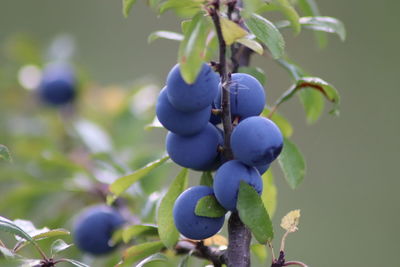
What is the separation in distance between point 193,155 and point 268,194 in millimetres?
181

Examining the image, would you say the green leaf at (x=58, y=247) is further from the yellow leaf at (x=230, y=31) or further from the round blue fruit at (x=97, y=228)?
the round blue fruit at (x=97, y=228)

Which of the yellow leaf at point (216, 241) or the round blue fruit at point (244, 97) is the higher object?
the round blue fruit at point (244, 97)

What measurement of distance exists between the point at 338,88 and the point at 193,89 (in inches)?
136

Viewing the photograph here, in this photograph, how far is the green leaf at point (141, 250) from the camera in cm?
89

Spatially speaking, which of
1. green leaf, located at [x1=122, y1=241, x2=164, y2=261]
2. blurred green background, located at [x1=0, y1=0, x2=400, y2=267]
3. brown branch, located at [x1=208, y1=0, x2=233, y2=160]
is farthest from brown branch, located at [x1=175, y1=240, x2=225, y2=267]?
blurred green background, located at [x1=0, y1=0, x2=400, y2=267]

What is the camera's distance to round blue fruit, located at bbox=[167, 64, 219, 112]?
0.71 metres

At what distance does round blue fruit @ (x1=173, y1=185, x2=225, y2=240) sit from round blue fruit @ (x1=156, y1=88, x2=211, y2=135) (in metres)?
0.08

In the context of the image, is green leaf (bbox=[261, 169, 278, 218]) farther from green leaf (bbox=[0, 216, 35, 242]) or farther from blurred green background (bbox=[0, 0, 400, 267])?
blurred green background (bbox=[0, 0, 400, 267])

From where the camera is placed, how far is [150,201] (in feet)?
3.81

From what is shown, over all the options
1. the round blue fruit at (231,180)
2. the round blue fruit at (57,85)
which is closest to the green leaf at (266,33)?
the round blue fruit at (231,180)

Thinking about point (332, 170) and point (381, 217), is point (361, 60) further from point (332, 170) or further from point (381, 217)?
point (381, 217)

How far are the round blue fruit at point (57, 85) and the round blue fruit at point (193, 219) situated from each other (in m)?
1.04

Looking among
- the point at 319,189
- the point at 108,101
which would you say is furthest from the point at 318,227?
the point at 108,101

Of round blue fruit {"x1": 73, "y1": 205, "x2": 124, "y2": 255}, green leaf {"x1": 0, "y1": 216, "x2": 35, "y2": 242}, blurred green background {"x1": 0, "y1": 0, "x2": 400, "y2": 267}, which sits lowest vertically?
blurred green background {"x1": 0, "y1": 0, "x2": 400, "y2": 267}
